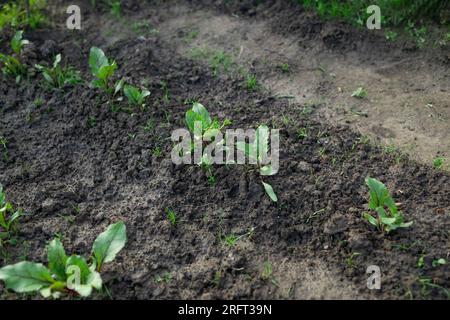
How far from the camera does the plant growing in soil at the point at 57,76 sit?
14.1 feet

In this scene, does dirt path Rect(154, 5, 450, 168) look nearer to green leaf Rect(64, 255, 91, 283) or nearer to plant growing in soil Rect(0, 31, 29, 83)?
plant growing in soil Rect(0, 31, 29, 83)

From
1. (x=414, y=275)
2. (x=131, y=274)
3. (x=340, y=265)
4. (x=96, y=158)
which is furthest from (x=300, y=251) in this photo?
(x=96, y=158)

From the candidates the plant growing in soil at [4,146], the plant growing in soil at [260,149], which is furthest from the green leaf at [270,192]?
the plant growing in soil at [4,146]

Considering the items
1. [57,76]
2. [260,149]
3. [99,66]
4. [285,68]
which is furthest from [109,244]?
[285,68]

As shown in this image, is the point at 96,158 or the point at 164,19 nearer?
the point at 96,158

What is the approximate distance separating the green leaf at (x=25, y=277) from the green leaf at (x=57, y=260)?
0.06 metres

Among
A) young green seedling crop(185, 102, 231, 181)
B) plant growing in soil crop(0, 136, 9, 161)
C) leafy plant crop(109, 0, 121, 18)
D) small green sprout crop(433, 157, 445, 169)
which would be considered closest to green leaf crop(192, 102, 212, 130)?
young green seedling crop(185, 102, 231, 181)

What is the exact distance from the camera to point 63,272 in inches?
110

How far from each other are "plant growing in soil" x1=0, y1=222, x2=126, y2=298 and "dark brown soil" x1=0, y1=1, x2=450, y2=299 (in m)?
0.18

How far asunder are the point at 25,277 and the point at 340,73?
10.1 feet

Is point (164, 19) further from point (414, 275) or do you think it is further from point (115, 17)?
point (414, 275)

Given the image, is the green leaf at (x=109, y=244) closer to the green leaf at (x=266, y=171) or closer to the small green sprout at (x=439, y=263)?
the green leaf at (x=266, y=171)

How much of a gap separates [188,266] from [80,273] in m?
0.63

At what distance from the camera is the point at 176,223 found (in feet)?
10.6
